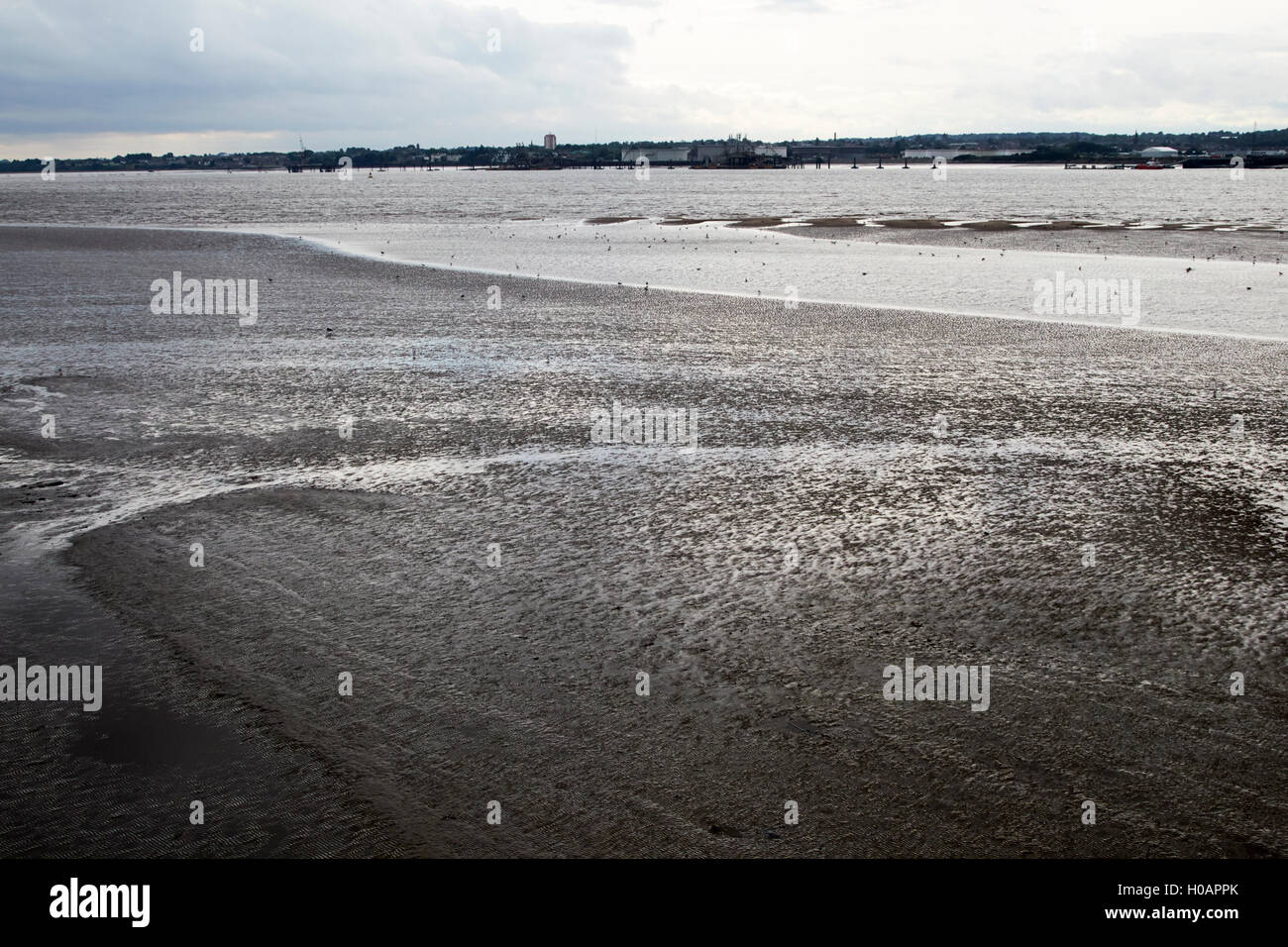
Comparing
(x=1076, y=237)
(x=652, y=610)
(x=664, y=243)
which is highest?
(x=1076, y=237)

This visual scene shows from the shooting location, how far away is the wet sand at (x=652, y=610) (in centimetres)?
498

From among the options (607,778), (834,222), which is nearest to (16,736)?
(607,778)

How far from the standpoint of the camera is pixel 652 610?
719cm

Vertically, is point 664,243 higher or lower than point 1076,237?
lower

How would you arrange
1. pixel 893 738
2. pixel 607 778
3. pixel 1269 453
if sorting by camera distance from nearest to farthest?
pixel 607 778 < pixel 893 738 < pixel 1269 453

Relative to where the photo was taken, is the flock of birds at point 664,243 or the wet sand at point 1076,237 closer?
the flock of birds at point 664,243

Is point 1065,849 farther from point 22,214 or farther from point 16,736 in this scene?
point 22,214

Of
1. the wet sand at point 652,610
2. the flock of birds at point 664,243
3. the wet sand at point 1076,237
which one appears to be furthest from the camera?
the wet sand at point 1076,237

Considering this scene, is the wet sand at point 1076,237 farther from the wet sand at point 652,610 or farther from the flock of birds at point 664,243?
the wet sand at point 652,610

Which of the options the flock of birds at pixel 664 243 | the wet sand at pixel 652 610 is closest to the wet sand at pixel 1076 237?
the flock of birds at pixel 664 243

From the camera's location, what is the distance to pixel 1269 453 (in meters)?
10.8

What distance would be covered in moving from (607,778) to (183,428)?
8.92 m

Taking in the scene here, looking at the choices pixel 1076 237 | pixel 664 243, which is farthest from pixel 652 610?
pixel 1076 237

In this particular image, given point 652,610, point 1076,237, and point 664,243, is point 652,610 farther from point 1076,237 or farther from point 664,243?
point 1076,237
